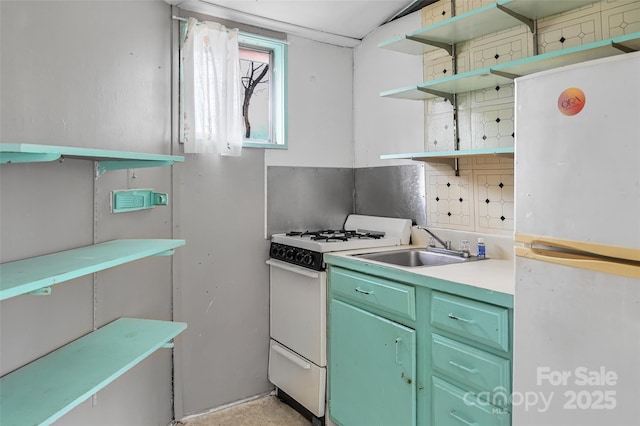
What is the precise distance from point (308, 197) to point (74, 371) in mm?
1808

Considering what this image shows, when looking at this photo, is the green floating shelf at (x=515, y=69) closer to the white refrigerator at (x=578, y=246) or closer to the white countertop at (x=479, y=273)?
the white refrigerator at (x=578, y=246)

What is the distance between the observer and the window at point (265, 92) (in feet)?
9.30

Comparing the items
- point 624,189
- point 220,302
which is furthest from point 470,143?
point 220,302

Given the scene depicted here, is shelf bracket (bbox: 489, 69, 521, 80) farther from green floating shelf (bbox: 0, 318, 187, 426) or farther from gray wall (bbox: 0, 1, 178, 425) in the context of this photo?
green floating shelf (bbox: 0, 318, 187, 426)

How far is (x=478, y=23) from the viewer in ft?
6.89

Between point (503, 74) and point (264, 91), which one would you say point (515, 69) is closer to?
point (503, 74)

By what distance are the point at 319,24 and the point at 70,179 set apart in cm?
183

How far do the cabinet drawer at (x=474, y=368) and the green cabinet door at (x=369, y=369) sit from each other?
5.7 inches

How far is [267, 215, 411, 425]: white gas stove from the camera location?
2.38 meters

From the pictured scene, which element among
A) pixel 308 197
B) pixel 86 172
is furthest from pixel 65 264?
pixel 308 197

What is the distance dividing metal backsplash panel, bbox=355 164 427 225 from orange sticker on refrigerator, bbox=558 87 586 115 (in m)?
1.41

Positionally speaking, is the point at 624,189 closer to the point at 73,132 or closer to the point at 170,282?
the point at 73,132

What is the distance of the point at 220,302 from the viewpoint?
2.62 meters

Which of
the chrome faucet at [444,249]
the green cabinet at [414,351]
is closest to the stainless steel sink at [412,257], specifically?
the chrome faucet at [444,249]
